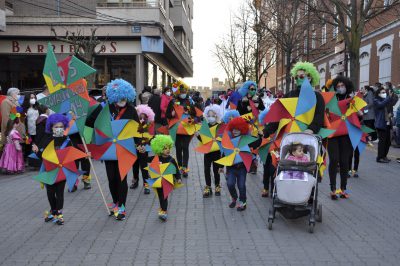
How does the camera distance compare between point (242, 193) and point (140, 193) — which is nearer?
point (242, 193)

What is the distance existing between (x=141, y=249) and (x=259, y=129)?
394 cm

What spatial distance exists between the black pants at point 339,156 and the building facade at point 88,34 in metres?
18.1

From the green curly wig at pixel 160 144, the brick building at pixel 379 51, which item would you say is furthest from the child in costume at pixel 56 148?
the brick building at pixel 379 51

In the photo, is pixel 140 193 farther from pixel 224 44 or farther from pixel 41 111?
pixel 224 44

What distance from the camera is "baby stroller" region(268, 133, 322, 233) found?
5.54 meters

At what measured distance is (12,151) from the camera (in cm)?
1010

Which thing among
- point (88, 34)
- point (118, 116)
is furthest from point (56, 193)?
point (88, 34)

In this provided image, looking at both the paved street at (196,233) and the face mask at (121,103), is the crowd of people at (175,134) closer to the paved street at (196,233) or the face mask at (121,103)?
the face mask at (121,103)

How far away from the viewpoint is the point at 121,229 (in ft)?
18.9

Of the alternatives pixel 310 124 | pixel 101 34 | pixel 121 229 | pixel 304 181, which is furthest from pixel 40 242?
pixel 101 34

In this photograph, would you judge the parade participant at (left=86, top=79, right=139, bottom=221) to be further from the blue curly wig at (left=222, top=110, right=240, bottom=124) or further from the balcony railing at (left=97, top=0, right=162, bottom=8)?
the balcony railing at (left=97, top=0, right=162, bottom=8)

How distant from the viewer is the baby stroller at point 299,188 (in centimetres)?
554

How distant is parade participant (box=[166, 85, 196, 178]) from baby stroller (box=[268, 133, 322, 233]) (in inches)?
141

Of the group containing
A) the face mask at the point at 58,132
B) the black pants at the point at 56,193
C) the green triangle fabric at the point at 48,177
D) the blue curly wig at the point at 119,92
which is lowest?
the black pants at the point at 56,193
